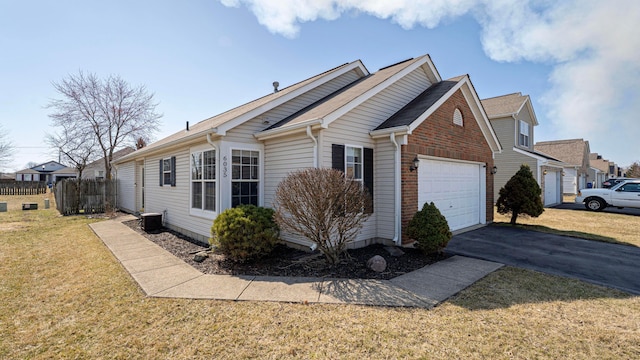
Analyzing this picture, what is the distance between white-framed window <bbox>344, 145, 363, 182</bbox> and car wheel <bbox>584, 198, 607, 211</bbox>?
16.7 m

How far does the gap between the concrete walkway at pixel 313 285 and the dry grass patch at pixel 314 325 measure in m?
0.23

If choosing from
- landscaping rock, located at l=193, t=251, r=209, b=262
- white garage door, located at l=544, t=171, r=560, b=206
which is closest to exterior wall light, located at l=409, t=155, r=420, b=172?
landscaping rock, located at l=193, t=251, r=209, b=262

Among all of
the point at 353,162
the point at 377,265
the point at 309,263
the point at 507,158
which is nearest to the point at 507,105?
the point at 507,158

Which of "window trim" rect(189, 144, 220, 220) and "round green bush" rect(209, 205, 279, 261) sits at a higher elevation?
"window trim" rect(189, 144, 220, 220)

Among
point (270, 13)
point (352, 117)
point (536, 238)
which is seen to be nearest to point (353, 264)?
point (352, 117)

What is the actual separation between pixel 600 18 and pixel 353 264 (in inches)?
440

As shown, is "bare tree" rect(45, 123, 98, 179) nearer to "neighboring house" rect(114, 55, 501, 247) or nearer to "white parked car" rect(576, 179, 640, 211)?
"neighboring house" rect(114, 55, 501, 247)

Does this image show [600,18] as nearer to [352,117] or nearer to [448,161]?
[448,161]

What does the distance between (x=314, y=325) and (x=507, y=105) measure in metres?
23.1

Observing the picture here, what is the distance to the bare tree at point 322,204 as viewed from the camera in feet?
18.8

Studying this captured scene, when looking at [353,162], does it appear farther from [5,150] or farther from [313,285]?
[5,150]

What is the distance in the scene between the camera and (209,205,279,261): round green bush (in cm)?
605

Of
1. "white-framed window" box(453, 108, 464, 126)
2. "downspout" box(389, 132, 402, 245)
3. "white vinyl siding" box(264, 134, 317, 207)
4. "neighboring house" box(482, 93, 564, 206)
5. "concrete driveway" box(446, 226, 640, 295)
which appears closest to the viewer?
"concrete driveway" box(446, 226, 640, 295)

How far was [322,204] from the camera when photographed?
225 inches
